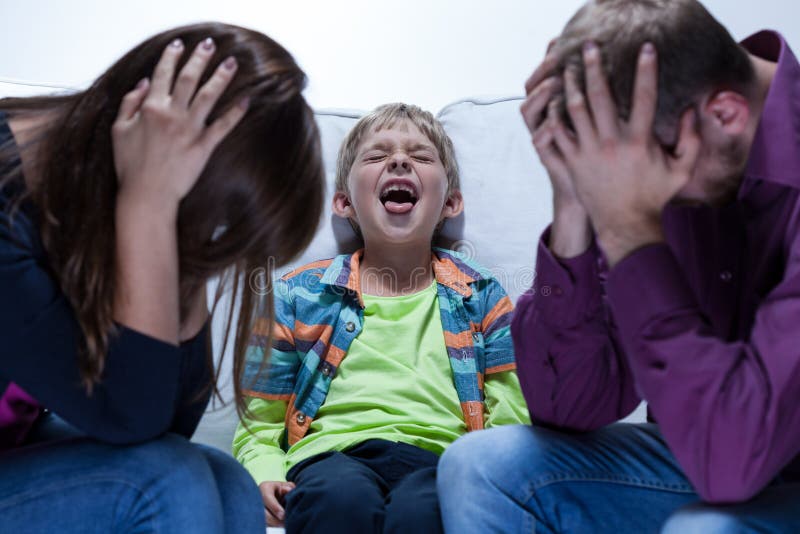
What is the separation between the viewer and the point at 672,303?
0.74m

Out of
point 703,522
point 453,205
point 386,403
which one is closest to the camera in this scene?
point 703,522

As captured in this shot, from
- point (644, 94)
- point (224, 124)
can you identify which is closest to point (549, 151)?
point (644, 94)

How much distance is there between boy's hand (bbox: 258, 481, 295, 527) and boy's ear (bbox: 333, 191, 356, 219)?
0.61 m

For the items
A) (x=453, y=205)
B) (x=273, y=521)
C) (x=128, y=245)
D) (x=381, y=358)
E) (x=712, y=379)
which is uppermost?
(x=128, y=245)

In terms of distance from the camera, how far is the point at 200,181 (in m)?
0.82

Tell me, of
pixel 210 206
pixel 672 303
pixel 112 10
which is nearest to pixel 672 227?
pixel 672 303

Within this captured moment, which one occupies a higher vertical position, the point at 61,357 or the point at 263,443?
the point at 61,357

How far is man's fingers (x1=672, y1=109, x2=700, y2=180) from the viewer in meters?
0.79

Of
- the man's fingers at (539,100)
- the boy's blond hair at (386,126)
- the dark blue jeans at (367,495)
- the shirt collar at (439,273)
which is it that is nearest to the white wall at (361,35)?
the boy's blond hair at (386,126)

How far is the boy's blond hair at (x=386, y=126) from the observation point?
1601 mm

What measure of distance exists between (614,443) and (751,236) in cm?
27

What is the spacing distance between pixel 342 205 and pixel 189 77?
0.87 metres

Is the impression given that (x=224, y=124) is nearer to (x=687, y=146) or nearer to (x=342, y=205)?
(x=687, y=146)

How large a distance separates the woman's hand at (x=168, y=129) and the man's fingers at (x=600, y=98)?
336 mm
